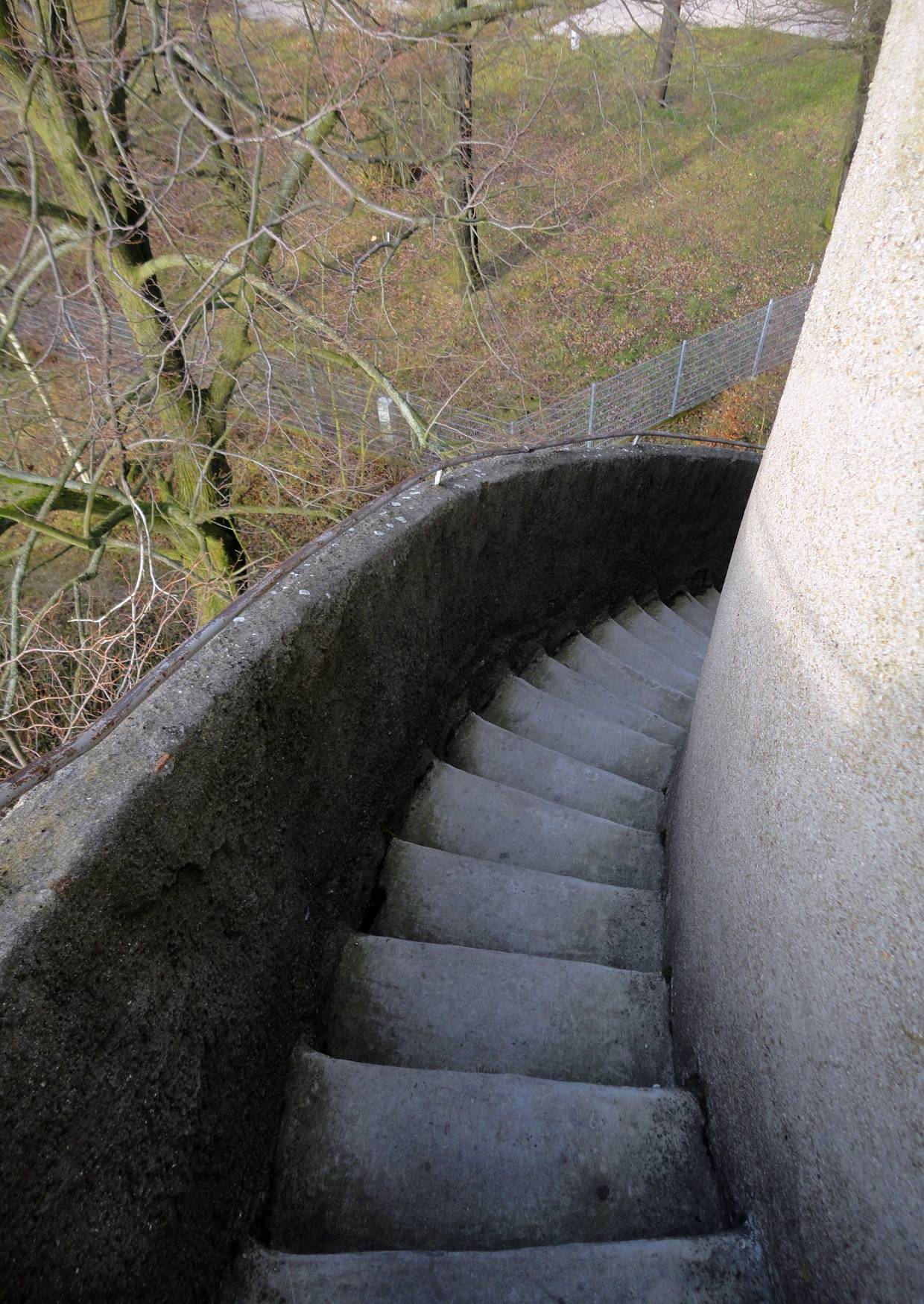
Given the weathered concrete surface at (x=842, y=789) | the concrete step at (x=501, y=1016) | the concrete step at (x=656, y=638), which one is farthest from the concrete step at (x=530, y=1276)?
the concrete step at (x=656, y=638)

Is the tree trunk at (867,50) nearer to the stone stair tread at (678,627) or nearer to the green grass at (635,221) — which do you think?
the green grass at (635,221)

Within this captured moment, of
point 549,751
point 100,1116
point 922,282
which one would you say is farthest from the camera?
point 549,751

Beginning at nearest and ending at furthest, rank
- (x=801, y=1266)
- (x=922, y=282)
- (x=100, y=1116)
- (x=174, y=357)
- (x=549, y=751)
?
1. (x=922, y=282)
2. (x=100, y=1116)
3. (x=801, y=1266)
4. (x=549, y=751)
5. (x=174, y=357)

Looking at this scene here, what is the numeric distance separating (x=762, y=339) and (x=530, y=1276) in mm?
13690

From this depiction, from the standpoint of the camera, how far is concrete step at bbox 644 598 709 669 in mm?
5078

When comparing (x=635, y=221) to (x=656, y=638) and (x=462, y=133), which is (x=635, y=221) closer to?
(x=462, y=133)

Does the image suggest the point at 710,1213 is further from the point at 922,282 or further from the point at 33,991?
the point at 922,282

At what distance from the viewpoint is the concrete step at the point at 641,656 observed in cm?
461

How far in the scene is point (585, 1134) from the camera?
1848mm

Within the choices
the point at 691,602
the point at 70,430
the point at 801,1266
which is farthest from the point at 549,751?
the point at 70,430

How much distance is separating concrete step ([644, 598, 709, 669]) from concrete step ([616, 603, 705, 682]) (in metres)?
0.03

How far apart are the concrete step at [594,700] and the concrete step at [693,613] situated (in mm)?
1605

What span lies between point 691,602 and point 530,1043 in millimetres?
4235

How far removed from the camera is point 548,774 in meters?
3.37
